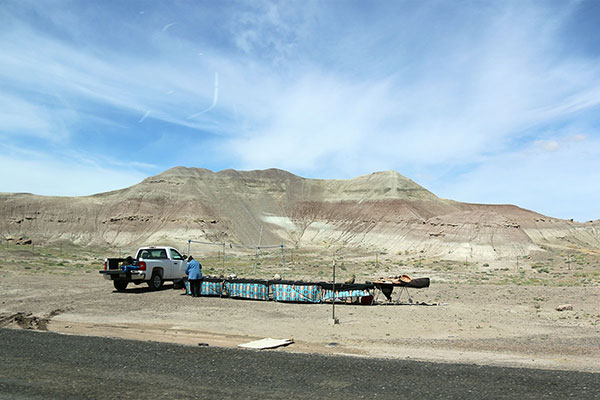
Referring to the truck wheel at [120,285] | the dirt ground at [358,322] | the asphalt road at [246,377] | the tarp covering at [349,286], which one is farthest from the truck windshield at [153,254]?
→ the asphalt road at [246,377]

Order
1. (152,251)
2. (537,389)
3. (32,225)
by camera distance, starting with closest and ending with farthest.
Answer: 1. (537,389)
2. (152,251)
3. (32,225)

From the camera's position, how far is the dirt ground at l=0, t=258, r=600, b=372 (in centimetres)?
1162

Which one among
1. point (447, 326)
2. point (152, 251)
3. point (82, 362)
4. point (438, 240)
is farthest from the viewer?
point (438, 240)

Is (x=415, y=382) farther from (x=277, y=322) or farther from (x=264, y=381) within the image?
(x=277, y=322)

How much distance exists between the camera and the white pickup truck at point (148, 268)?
22938 mm

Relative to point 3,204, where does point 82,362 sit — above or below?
below

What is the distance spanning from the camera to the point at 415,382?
308 inches

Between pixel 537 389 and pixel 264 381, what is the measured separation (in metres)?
4.16

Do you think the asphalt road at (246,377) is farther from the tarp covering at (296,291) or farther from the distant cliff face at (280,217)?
the distant cliff face at (280,217)

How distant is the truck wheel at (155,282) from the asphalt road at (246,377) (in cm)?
1332

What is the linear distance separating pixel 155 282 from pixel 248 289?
5.41 metres

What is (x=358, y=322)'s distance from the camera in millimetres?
16062

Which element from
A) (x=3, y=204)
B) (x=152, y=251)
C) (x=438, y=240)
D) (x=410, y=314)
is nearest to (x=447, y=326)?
(x=410, y=314)

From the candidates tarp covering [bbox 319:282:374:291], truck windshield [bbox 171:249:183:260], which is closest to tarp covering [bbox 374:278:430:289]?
tarp covering [bbox 319:282:374:291]
